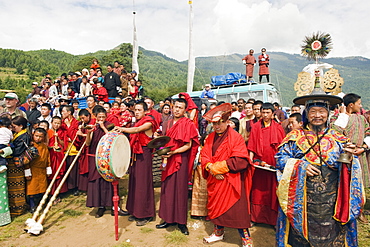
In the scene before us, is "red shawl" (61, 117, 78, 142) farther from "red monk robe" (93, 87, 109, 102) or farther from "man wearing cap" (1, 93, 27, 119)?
"red monk robe" (93, 87, 109, 102)

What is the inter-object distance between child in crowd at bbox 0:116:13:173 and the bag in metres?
0.18

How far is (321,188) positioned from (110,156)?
2531 mm

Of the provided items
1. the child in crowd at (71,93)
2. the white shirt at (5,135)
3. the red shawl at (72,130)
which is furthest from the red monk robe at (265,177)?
the child in crowd at (71,93)

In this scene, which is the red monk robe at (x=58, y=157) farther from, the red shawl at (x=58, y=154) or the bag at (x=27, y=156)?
the bag at (x=27, y=156)

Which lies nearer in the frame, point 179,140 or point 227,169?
point 227,169

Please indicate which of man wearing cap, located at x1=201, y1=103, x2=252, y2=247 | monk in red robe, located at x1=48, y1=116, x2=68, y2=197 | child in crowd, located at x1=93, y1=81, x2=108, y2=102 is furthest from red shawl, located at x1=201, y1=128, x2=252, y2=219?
child in crowd, located at x1=93, y1=81, x2=108, y2=102

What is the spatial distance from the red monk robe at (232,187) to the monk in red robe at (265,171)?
0.77m

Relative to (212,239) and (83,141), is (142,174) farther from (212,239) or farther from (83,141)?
(83,141)

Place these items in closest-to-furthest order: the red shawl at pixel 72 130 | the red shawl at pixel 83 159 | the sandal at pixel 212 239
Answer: the sandal at pixel 212 239
the red shawl at pixel 83 159
the red shawl at pixel 72 130

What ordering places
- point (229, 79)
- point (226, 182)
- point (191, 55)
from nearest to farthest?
point (226, 182), point (229, 79), point (191, 55)

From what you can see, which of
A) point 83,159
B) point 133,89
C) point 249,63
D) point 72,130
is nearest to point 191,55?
point 249,63

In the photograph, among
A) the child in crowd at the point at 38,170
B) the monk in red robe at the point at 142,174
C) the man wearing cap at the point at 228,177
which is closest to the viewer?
the man wearing cap at the point at 228,177

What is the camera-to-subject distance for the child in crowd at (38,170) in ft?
15.3

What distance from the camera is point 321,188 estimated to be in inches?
99.7
